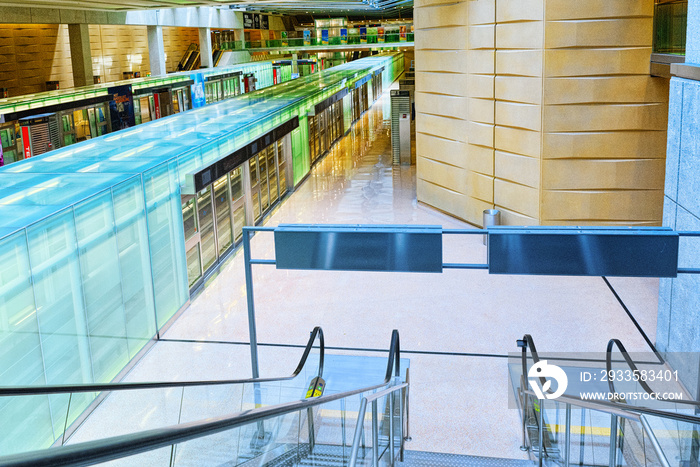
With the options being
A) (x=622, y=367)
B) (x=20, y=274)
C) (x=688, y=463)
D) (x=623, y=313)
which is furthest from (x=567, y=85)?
(x=20, y=274)

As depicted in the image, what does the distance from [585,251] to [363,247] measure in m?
1.82

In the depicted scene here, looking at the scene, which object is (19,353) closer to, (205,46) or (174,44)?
(205,46)

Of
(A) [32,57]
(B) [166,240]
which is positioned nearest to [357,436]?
(B) [166,240]

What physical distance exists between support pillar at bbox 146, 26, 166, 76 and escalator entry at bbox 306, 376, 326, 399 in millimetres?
32473

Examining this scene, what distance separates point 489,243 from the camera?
556cm

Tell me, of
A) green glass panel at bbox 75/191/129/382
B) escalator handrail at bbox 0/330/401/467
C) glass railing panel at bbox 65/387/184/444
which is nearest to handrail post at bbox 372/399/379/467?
glass railing panel at bbox 65/387/184/444

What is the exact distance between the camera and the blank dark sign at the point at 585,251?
5.39 m

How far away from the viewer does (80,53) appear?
1180 inches

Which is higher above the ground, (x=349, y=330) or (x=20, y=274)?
(x=20, y=274)

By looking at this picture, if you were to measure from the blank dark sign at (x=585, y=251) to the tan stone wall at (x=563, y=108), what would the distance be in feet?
16.3

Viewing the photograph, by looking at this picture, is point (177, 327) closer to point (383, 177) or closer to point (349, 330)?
point (349, 330)

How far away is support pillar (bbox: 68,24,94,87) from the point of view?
29.8m

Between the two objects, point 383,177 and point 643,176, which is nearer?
point 643,176

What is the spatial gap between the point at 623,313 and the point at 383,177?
9423 mm
